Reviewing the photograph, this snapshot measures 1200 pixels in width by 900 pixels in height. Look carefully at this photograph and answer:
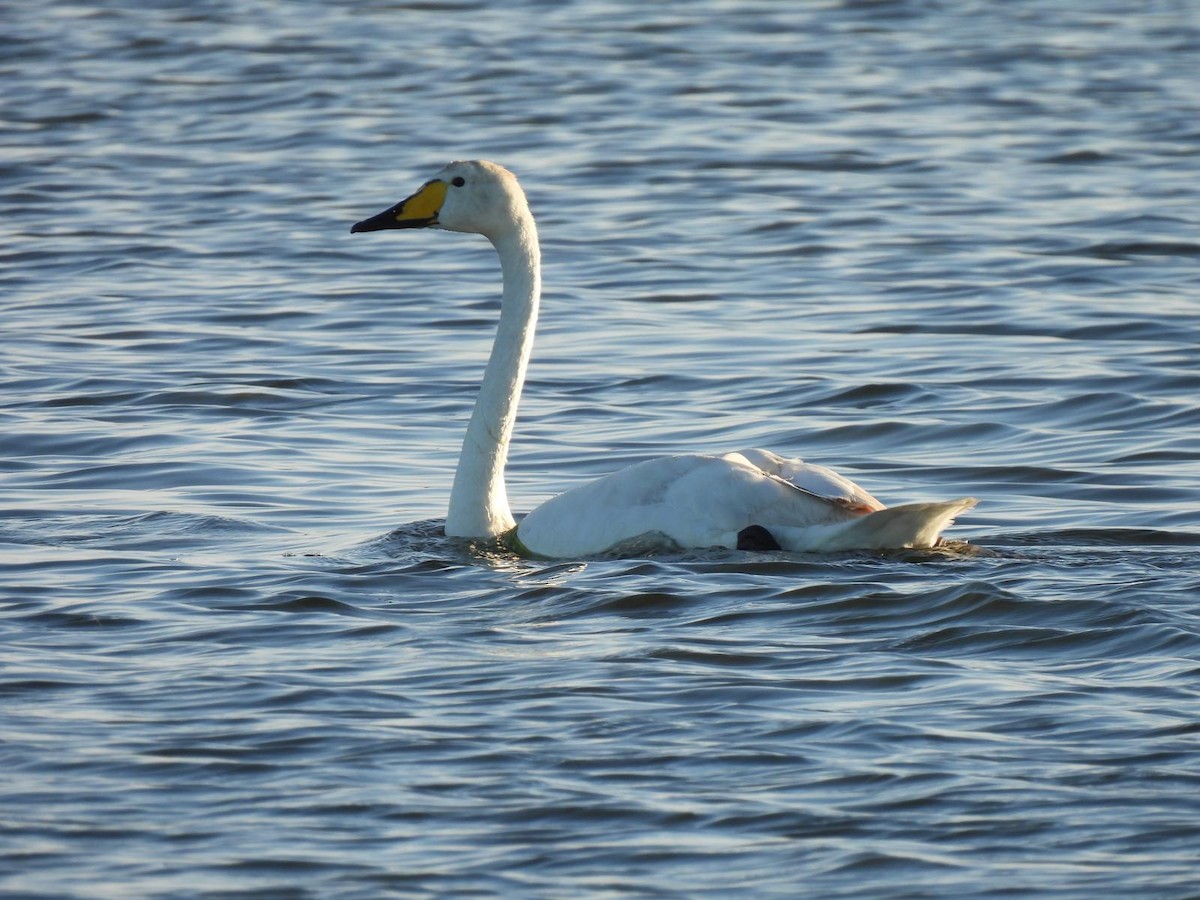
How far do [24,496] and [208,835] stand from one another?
4790 millimetres

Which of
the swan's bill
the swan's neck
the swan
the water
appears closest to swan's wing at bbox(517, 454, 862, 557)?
the swan

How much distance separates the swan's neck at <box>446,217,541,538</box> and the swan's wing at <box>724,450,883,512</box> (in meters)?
1.18

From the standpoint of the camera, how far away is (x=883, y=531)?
8078mm

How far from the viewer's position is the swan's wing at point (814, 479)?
8.27 metres

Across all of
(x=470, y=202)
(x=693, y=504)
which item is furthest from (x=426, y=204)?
(x=693, y=504)

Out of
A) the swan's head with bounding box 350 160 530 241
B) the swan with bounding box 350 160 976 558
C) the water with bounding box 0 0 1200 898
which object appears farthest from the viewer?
the swan's head with bounding box 350 160 530 241

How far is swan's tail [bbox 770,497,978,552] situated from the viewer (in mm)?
7883

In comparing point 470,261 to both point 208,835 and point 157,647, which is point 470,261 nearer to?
point 157,647

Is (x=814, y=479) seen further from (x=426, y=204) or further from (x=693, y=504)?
(x=426, y=204)

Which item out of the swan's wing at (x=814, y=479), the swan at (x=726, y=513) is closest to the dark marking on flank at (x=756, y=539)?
the swan at (x=726, y=513)

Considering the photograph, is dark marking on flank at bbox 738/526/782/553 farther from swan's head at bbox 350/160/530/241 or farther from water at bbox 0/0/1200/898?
swan's head at bbox 350/160/530/241

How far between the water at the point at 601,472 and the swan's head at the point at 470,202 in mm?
1342

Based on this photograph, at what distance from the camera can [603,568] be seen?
828 cm

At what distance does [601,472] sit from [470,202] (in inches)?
70.6
